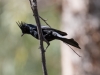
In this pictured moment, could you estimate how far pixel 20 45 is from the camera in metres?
2.59

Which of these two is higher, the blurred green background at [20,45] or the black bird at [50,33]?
the black bird at [50,33]

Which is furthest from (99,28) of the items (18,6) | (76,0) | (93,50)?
(18,6)

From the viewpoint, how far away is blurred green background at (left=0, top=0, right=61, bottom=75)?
7.97 ft

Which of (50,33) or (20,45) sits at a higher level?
(50,33)

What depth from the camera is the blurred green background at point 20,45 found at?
7.97 ft

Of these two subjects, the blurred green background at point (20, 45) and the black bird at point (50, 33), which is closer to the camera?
the black bird at point (50, 33)

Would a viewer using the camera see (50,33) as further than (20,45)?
No

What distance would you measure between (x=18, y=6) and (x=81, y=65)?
115cm

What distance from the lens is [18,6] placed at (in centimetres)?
244

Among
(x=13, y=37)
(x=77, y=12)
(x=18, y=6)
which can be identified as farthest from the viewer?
(x=13, y=37)

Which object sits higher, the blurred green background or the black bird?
the black bird

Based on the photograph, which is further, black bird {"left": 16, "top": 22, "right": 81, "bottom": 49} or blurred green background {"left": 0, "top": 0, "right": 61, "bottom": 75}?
blurred green background {"left": 0, "top": 0, "right": 61, "bottom": 75}

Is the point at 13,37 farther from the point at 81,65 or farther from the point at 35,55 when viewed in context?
the point at 81,65

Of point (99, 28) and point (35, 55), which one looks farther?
point (35, 55)
